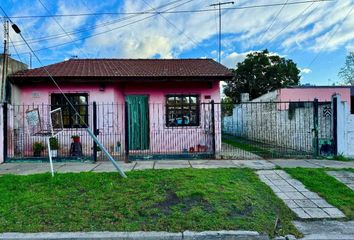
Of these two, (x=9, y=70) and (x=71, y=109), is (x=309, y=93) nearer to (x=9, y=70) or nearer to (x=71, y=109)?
(x=71, y=109)

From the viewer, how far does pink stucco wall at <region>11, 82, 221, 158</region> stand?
11.9 meters

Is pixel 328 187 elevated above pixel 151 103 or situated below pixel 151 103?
below

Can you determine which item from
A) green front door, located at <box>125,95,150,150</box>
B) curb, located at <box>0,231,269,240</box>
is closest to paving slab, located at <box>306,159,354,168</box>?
curb, located at <box>0,231,269,240</box>

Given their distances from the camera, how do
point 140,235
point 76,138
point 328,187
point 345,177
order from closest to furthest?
point 140,235 → point 328,187 → point 345,177 → point 76,138

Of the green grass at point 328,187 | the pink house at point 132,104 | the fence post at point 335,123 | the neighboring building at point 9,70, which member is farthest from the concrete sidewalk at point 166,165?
the neighboring building at point 9,70

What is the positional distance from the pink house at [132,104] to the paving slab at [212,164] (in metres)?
1.90

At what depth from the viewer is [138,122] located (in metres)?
12.0

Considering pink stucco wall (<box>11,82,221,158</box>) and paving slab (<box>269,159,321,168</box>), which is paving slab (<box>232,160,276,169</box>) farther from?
pink stucco wall (<box>11,82,221,158</box>)

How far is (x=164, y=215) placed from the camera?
4.62 meters

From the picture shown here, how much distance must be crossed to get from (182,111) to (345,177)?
278 inches

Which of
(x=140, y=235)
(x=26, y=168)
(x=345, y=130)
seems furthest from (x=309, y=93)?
(x=140, y=235)

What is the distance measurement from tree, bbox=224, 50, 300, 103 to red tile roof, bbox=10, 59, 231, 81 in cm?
2317

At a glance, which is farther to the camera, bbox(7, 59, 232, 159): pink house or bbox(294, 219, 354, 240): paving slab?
bbox(7, 59, 232, 159): pink house

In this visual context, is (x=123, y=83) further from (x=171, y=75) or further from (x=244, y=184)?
(x=244, y=184)
